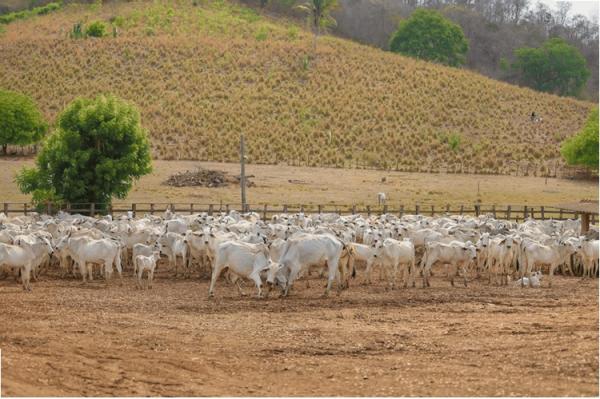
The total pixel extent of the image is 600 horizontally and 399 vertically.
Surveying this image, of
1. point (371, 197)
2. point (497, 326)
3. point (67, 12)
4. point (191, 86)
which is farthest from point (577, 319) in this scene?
point (67, 12)

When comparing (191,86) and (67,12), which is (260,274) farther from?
(67,12)

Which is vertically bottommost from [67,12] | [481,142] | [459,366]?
[459,366]

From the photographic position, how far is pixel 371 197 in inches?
2362

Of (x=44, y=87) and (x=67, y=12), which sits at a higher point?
(x=67, y=12)

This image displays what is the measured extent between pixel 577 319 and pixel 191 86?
A: 262 feet

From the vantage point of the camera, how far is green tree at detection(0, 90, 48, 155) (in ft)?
227

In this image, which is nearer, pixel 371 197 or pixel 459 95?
pixel 371 197

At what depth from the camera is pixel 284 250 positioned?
961 inches

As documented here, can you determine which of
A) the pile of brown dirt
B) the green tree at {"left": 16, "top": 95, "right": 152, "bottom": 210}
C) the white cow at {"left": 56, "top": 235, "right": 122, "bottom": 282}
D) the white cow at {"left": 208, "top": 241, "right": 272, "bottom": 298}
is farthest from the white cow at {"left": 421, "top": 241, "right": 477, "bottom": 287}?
the pile of brown dirt

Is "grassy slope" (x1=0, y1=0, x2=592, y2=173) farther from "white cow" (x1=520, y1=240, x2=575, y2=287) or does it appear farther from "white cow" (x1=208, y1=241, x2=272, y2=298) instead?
"white cow" (x1=208, y1=241, x2=272, y2=298)

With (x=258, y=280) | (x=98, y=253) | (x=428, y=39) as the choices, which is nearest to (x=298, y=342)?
(x=258, y=280)

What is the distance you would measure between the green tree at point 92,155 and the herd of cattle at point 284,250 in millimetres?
10338

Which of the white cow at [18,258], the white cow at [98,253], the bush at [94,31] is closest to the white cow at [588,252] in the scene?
the white cow at [98,253]

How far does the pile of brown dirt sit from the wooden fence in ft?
19.2
